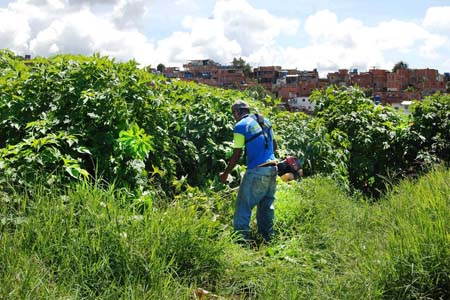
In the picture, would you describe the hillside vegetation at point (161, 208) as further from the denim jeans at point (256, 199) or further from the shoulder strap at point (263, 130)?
the shoulder strap at point (263, 130)

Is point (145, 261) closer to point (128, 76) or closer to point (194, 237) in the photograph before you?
point (194, 237)

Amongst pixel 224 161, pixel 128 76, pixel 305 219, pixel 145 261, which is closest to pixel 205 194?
pixel 224 161

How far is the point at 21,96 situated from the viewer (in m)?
5.34

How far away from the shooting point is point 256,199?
566cm

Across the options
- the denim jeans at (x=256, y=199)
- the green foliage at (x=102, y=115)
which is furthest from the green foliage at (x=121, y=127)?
the denim jeans at (x=256, y=199)

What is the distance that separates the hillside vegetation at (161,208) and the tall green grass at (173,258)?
1 cm

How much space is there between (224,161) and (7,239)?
3.59 m

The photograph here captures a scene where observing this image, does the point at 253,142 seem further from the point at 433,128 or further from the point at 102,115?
the point at 433,128

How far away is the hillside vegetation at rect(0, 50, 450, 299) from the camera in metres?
3.54

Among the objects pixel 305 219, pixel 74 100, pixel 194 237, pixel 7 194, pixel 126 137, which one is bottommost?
pixel 305 219

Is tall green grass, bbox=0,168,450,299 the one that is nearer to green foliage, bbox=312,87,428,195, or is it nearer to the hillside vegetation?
the hillside vegetation

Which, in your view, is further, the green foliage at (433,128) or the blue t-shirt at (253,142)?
the green foliage at (433,128)

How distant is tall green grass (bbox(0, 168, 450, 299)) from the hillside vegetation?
1 cm

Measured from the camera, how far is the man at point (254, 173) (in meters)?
5.56
